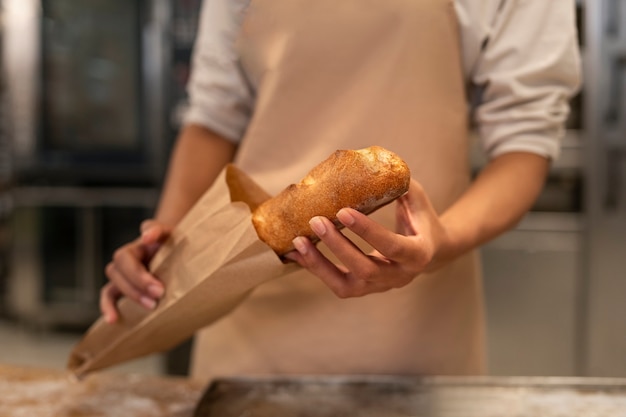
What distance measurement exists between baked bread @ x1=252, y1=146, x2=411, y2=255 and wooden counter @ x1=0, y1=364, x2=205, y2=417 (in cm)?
26

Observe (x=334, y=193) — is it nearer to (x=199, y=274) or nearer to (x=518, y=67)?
(x=199, y=274)

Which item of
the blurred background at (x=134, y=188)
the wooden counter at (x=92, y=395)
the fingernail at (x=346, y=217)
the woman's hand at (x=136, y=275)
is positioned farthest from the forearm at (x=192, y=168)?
the blurred background at (x=134, y=188)

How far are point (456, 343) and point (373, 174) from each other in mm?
430

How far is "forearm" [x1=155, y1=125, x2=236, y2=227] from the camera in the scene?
1.02 meters

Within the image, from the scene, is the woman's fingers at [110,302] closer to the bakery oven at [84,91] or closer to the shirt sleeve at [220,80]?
the shirt sleeve at [220,80]

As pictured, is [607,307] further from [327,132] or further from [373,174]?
[373,174]

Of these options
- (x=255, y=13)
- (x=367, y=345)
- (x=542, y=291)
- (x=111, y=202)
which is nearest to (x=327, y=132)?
(x=255, y=13)

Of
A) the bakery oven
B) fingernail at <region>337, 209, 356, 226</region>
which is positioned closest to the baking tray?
fingernail at <region>337, 209, 356, 226</region>

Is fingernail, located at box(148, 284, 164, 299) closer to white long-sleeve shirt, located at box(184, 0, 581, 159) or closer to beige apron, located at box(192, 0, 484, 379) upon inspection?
beige apron, located at box(192, 0, 484, 379)

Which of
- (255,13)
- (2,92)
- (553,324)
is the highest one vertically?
(255,13)

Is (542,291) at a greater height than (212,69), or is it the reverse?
(212,69)

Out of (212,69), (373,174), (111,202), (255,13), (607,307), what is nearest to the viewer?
(373,174)

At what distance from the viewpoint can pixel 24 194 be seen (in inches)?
104

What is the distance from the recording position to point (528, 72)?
0.86 meters
